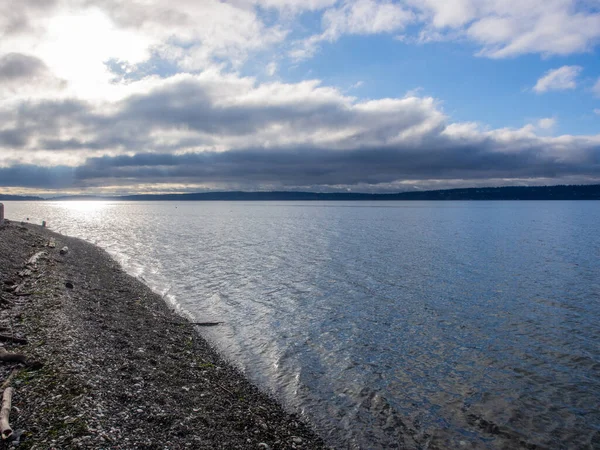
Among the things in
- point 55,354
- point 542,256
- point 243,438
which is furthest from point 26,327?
point 542,256

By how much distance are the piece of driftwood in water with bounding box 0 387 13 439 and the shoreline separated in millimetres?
192

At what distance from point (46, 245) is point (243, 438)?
1675 inches

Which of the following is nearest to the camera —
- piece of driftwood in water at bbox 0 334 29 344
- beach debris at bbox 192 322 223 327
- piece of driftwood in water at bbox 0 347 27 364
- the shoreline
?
the shoreline

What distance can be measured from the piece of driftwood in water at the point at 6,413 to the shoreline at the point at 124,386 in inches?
7.6

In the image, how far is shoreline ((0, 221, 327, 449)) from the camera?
9.52 m

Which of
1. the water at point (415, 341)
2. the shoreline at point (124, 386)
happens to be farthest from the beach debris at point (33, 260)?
the water at point (415, 341)

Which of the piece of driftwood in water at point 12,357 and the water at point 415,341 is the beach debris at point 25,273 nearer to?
the water at point 415,341

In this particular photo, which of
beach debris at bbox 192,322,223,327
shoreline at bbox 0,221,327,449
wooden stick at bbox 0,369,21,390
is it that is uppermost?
wooden stick at bbox 0,369,21,390

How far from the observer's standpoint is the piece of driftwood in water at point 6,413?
28.1 ft

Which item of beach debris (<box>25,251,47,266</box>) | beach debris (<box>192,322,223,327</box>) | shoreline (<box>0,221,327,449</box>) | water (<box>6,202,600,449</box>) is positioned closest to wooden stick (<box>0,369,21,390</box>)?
shoreline (<box>0,221,327,449</box>)

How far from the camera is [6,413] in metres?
9.20

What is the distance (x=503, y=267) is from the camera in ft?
133

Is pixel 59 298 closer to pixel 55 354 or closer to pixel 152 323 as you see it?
pixel 152 323

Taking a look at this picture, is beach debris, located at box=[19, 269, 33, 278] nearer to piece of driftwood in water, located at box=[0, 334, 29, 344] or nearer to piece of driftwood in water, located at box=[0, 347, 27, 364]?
piece of driftwood in water, located at box=[0, 334, 29, 344]
